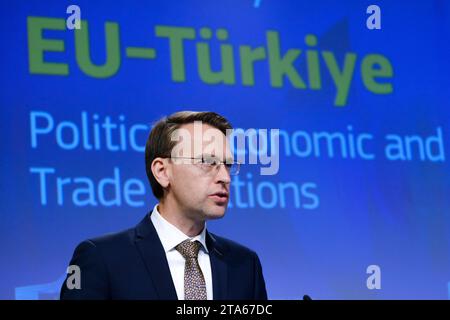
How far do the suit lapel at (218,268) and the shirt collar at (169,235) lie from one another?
0.03 metres

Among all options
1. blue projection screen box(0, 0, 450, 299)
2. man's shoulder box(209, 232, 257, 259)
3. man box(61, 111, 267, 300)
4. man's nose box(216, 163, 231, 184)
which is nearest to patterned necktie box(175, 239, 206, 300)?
man box(61, 111, 267, 300)

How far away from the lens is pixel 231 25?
13.5ft

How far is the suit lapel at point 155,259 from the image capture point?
252 centimetres

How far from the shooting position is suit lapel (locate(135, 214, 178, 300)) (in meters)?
2.52

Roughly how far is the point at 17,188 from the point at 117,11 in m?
1.05

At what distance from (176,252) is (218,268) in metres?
0.15

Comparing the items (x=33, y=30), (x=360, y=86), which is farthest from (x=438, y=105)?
(x=33, y=30)

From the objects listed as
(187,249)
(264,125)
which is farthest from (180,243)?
(264,125)

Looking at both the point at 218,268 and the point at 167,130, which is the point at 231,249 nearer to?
the point at 218,268

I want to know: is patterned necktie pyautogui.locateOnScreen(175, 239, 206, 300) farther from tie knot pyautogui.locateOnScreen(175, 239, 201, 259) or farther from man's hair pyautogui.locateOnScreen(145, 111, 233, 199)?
man's hair pyautogui.locateOnScreen(145, 111, 233, 199)

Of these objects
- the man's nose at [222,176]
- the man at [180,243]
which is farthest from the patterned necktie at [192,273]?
the man's nose at [222,176]

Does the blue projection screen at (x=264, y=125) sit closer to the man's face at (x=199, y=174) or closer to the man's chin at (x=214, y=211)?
the man's face at (x=199, y=174)

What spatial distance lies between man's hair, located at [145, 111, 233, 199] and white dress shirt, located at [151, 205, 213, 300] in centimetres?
19

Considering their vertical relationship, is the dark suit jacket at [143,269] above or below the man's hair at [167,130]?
below
